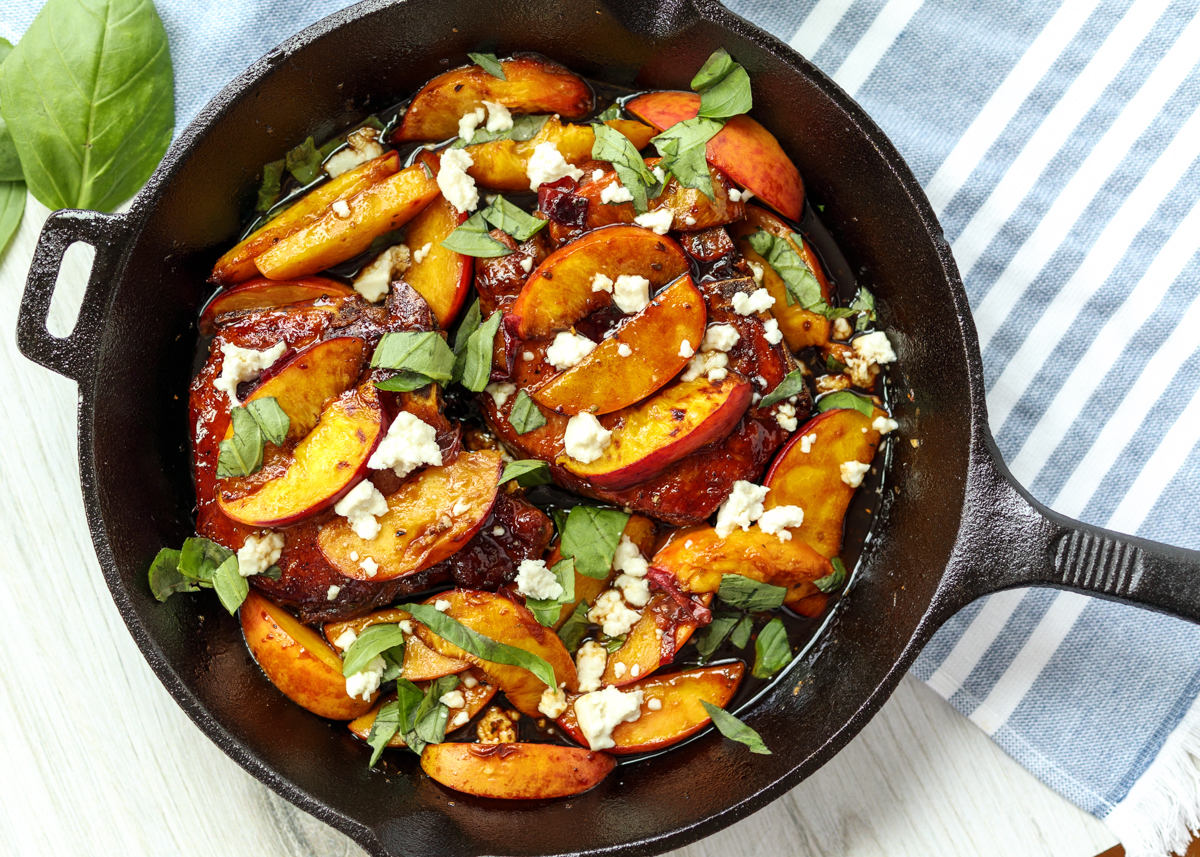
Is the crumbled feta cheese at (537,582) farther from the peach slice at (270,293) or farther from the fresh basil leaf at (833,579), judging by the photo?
the peach slice at (270,293)

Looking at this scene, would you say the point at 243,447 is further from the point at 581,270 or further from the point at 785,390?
the point at 785,390

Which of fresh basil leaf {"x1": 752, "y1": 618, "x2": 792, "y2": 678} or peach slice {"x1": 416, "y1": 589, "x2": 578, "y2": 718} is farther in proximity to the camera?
fresh basil leaf {"x1": 752, "y1": 618, "x2": 792, "y2": 678}

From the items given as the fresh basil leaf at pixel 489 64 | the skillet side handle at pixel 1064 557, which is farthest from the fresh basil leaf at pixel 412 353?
the skillet side handle at pixel 1064 557

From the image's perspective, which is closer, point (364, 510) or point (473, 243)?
point (364, 510)

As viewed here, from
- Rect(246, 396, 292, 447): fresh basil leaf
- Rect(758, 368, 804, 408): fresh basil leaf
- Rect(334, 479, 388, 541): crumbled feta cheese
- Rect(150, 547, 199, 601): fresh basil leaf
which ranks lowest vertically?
Rect(150, 547, 199, 601): fresh basil leaf

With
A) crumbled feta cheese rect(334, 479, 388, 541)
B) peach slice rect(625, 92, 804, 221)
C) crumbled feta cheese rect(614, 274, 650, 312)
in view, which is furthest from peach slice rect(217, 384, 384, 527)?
peach slice rect(625, 92, 804, 221)

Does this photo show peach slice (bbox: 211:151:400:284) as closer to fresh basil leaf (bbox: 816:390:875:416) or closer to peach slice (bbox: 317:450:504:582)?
peach slice (bbox: 317:450:504:582)

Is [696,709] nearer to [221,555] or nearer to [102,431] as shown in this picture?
[221,555]

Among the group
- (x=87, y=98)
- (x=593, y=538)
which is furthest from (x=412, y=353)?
(x=87, y=98)
